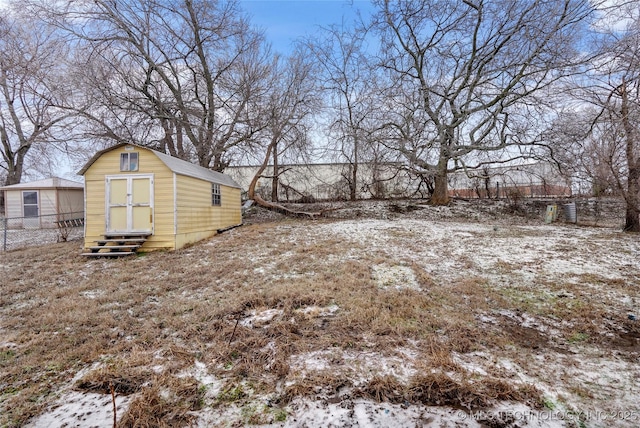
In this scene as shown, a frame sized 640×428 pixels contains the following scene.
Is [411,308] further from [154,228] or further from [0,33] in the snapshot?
[0,33]

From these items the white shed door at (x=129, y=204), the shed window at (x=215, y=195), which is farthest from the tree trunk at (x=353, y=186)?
the white shed door at (x=129, y=204)

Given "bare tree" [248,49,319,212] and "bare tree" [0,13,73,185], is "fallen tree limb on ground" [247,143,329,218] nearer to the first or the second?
"bare tree" [248,49,319,212]

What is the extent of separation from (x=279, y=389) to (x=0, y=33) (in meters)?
19.6

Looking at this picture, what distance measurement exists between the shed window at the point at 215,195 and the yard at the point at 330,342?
430 centimetres

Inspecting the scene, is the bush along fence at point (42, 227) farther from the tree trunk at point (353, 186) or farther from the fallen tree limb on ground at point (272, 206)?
the tree trunk at point (353, 186)

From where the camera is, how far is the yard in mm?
1808

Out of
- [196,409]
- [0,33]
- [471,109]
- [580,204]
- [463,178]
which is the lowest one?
[196,409]

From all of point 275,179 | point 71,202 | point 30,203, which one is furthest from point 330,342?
point 30,203

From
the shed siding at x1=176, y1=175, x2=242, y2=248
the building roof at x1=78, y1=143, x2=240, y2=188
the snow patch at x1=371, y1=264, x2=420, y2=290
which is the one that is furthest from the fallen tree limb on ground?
the snow patch at x1=371, y1=264, x2=420, y2=290

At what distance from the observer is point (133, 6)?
10.4 meters

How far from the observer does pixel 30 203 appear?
43.7 feet

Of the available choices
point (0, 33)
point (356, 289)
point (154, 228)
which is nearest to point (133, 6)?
point (0, 33)

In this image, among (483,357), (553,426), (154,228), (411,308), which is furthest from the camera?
(154,228)

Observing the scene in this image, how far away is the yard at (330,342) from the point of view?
1.81m
